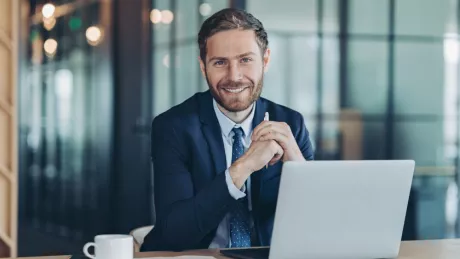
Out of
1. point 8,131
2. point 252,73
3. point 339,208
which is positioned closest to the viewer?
point 339,208

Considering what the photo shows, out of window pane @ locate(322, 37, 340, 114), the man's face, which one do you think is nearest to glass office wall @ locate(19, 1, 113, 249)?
window pane @ locate(322, 37, 340, 114)

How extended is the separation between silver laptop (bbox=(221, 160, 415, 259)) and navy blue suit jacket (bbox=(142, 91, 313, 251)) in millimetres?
347

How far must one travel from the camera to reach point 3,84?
420 cm

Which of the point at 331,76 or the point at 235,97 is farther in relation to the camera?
the point at 331,76

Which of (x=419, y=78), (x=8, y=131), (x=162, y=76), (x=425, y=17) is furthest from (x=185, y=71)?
(x=425, y=17)

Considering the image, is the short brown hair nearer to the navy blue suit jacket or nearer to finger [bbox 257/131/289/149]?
the navy blue suit jacket

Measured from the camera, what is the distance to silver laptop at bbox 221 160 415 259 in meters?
1.76

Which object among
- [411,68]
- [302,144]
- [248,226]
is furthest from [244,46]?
[411,68]

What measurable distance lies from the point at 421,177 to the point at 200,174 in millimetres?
3105

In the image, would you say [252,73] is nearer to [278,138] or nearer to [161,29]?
[278,138]

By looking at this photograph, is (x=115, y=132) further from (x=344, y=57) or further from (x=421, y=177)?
(x=421, y=177)

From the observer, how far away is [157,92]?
15.7 feet

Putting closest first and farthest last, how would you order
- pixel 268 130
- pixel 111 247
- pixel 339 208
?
pixel 111 247, pixel 339 208, pixel 268 130

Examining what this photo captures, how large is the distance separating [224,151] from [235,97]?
0.78 feet
